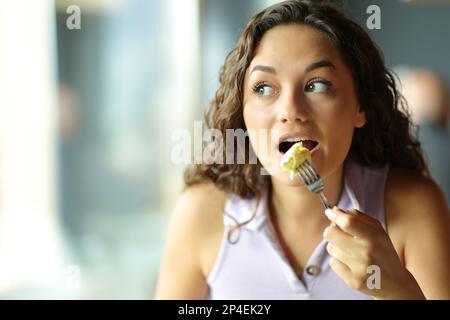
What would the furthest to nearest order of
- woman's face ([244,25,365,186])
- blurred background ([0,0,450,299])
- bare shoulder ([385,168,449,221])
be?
blurred background ([0,0,450,299]), bare shoulder ([385,168,449,221]), woman's face ([244,25,365,186])

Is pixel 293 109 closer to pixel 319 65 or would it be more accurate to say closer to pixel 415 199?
pixel 319 65

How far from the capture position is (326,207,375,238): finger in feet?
2.04

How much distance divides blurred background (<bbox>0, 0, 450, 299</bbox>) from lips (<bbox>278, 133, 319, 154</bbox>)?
0.69ft

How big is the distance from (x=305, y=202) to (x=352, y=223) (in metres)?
0.22

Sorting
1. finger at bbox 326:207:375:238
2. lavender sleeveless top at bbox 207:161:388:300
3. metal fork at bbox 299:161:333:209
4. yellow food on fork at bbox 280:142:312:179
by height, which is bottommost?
lavender sleeveless top at bbox 207:161:388:300

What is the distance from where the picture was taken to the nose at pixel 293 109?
71 centimetres

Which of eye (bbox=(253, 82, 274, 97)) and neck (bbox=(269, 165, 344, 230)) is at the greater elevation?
eye (bbox=(253, 82, 274, 97))

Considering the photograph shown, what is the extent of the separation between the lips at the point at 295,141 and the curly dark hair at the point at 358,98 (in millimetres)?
105

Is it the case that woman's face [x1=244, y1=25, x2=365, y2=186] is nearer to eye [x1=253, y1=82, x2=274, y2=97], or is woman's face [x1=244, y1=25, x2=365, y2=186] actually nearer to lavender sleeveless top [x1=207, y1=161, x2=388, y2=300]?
eye [x1=253, y1=82, x2=274, y2=97]

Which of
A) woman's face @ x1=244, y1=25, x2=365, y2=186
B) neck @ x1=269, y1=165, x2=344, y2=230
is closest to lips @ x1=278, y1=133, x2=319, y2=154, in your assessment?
woman's face @ x1=244, y1=25, x2=365, y2=186

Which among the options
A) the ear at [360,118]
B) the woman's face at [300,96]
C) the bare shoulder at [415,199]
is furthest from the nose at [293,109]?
the bare shoulder at [415,199]

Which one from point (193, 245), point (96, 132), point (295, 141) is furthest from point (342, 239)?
point (96, 132)

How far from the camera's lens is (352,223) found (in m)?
0.62

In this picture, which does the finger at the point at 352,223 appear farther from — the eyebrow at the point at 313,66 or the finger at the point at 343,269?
the eyebrow at the point at 313,66
